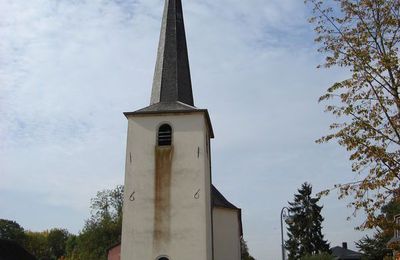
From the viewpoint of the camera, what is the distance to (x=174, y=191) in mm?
18234

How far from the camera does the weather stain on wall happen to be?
58.2 ft

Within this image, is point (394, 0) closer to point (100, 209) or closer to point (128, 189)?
point (128, 189)

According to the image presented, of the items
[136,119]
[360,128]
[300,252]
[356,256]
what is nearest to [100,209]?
[300,252]

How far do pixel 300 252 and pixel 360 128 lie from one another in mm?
43254

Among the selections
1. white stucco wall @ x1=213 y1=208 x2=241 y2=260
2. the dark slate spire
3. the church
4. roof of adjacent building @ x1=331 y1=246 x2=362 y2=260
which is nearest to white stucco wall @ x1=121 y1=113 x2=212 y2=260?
the church

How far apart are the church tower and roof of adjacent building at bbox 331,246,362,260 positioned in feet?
139

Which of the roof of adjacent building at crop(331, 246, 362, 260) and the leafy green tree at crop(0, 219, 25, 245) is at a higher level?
the leafy green tree at crop(0, 219, 25, 245)

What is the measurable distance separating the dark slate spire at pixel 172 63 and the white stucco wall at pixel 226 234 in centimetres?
565

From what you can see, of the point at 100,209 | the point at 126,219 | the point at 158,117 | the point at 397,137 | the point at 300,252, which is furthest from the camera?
the point at 100,209

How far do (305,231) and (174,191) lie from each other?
35.1 m

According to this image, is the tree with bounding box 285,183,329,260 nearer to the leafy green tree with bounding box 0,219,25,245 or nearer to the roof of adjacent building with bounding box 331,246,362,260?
the roof of adjacent building with bounding box 331,246,362,260

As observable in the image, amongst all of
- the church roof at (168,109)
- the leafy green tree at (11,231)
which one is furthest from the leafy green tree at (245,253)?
the leafy green tree at (11,231)

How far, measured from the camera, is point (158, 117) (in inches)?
764

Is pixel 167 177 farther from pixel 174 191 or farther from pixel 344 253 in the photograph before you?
pixel 344 253
